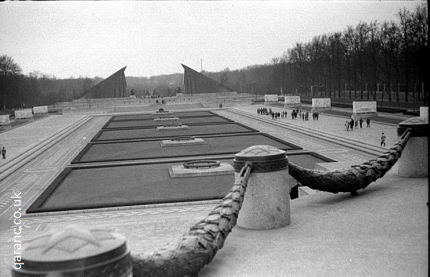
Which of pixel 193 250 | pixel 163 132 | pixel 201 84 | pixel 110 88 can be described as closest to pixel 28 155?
pixel 163 132

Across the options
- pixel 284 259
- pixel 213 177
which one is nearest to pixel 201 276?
pixel 284 259

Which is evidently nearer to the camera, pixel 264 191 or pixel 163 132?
pixel 264 191

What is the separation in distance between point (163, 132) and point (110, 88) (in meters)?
47.4

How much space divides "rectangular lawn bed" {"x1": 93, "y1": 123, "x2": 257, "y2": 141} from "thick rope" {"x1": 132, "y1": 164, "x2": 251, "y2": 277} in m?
31.3

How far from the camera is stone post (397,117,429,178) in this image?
1041cm

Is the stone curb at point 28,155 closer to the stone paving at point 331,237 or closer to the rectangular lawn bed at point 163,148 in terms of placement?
the rectangular lawn bed at point 163,148

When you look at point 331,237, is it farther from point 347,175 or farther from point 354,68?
point 354,68

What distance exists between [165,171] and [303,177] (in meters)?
14.7

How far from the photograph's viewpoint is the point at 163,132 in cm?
4169

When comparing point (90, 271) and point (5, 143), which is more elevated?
point (90, 271)

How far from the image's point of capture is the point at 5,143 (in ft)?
119

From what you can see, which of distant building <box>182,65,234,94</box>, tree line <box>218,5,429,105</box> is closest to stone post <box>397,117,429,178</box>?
tree line <box>218,5,429,105</box>

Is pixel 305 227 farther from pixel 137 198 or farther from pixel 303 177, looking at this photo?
pixel 137 198

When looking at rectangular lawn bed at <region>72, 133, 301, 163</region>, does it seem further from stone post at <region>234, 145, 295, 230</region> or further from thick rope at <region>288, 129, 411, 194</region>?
stone post at <region>234, 145, 295, 230</region>
